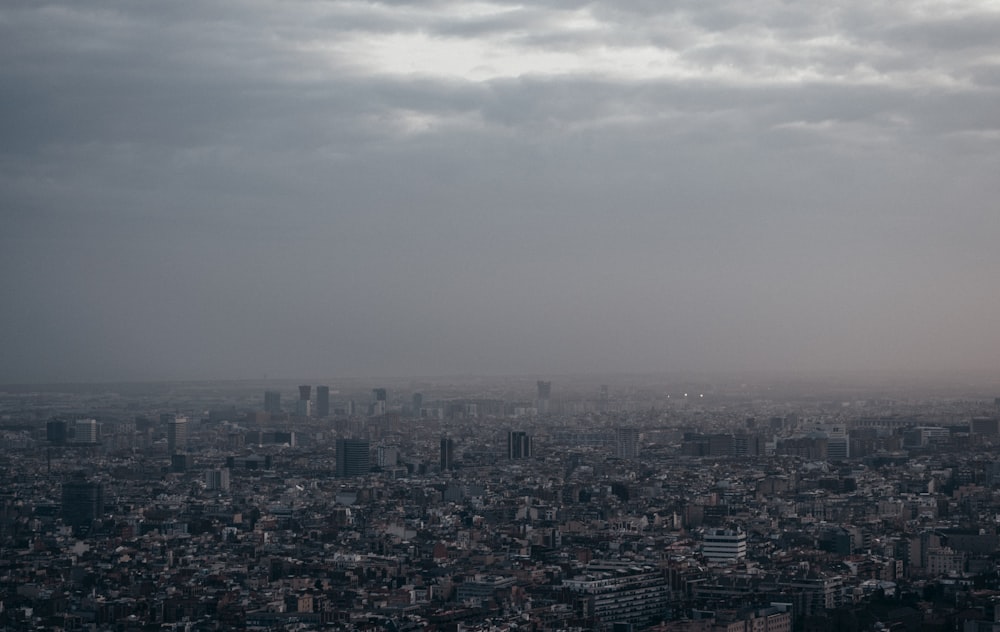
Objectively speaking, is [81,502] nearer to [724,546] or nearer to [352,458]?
[724,546]

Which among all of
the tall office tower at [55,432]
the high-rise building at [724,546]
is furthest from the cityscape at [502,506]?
the tall office tower at [55,432]

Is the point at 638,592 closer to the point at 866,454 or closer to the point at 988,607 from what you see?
the point at 988,607

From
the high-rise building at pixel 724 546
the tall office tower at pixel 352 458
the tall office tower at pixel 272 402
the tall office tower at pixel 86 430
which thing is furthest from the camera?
the tall office tower at pixel 272 402

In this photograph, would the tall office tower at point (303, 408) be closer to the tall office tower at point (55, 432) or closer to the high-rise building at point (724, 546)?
the tall office tower at point (55, 432)

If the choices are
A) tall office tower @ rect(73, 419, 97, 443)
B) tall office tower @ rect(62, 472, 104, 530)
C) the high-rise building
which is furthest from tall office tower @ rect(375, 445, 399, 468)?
the high-rise building

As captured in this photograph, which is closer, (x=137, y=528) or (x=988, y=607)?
(x=988, y=607)

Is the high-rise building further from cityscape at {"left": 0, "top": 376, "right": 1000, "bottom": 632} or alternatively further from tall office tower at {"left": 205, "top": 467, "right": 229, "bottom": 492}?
tall office tower at {"left": 205, "top": 467, "right": 229, "bottom": 492}

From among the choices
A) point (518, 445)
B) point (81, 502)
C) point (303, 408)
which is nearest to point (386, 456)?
point (518, 445)

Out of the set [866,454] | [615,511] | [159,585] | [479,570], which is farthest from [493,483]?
[159,585]
